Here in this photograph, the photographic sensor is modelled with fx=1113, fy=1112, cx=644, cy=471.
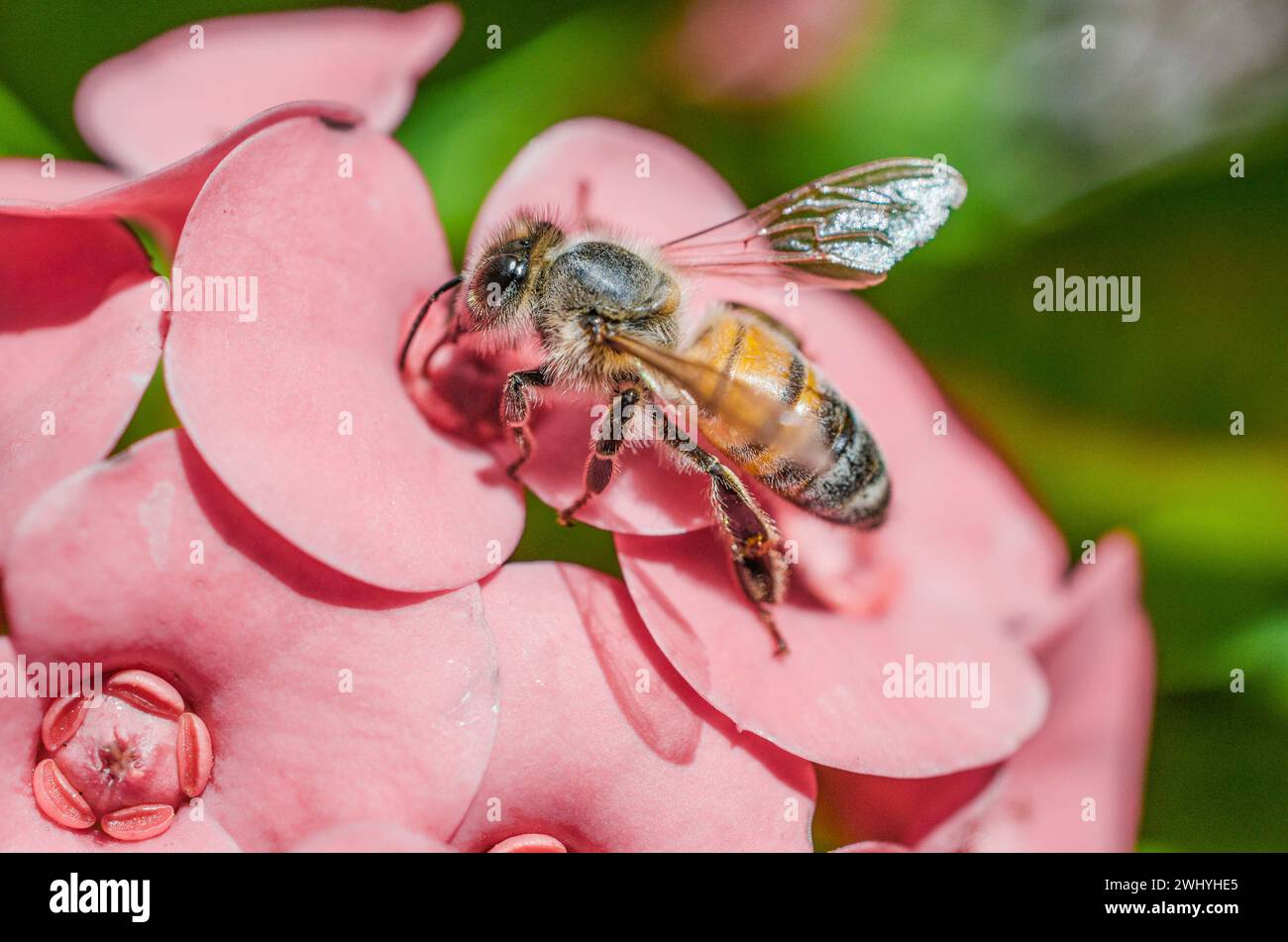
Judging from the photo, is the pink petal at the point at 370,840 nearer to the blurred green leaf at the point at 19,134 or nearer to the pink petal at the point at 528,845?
the pink petal at the point at 528,845

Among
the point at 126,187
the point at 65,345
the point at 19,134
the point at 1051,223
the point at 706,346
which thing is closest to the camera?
the point at 126,187

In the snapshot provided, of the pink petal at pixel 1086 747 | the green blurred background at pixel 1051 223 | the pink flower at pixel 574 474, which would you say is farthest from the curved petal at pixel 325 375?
the pink petal at pixel 1086 747

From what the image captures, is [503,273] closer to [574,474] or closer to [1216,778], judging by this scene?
[574,474]

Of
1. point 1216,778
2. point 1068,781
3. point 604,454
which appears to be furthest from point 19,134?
point 1216,778

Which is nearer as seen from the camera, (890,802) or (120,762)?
(120,762)

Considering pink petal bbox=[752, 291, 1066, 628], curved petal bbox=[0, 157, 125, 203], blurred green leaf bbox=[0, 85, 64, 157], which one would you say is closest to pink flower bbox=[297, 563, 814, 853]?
pink petal bbox=[752, 291, 1066, 628]
